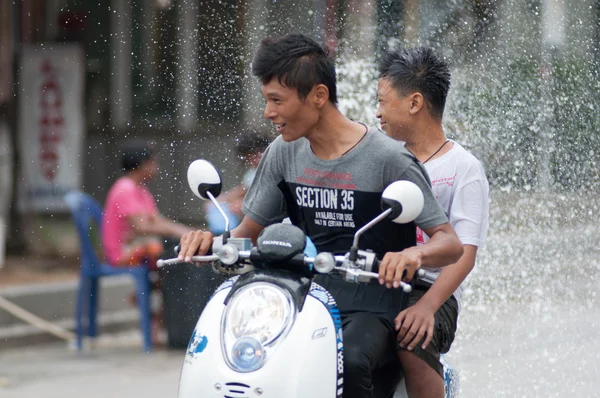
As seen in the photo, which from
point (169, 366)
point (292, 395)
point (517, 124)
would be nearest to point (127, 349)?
point (169, 366)

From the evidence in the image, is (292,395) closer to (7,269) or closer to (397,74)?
(397,74)

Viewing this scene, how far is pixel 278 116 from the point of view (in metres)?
2.83

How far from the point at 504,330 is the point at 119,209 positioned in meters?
2.74

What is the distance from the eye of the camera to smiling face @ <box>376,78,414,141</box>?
3391mm

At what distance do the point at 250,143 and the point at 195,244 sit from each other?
307 cm

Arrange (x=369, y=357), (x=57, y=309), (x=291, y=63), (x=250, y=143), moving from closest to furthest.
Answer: (x=369, y=357) < (x=291, y=63) < (x=250, y=143) < (x=57, y=309)

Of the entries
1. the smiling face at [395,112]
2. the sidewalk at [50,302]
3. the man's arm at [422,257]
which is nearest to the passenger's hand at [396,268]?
the man's arm at [422,257]

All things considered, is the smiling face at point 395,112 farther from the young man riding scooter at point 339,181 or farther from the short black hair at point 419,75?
the young man riding scooter at point 339,181

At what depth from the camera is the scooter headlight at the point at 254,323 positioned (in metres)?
2.47

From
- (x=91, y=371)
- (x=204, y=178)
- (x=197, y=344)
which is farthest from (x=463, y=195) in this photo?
(x=91, y=371)

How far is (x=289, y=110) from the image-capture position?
283 cm

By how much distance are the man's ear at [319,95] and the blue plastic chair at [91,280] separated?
4.45 meters

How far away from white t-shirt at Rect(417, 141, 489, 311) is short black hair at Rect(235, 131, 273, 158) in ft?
8.46

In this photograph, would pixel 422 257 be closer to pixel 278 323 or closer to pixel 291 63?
pixel 278 323
